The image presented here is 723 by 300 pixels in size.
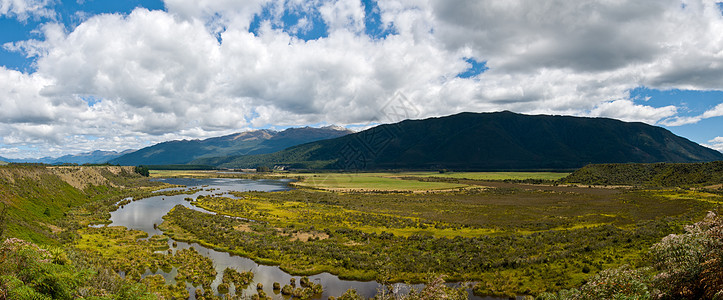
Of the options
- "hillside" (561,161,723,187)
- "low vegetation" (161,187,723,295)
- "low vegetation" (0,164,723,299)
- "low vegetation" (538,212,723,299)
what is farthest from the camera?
"hillside" (561,161,723,187)

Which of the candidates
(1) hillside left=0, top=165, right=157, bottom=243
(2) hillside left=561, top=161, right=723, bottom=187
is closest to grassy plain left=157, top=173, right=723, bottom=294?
(1) hillside left=0, top=165, right=157, bottom=243

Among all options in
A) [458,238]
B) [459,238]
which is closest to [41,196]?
[458,238]

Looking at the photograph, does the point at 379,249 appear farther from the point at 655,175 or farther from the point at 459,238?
the point at 655,175

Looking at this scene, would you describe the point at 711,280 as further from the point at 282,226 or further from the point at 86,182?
the point at 86,182

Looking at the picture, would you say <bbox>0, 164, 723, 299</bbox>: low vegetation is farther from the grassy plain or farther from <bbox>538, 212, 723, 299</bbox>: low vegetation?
the grassy plain

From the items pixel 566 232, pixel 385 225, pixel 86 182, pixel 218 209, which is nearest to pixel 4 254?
pixel 385 225

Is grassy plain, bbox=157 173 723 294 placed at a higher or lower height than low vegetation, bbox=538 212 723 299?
lower

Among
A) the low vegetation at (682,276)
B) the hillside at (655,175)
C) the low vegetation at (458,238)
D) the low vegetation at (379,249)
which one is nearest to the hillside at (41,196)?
the low vegetation at (379,249)

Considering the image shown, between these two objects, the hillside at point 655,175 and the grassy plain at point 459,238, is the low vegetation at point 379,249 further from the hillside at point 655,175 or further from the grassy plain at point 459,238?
the hillside at point 655,175
